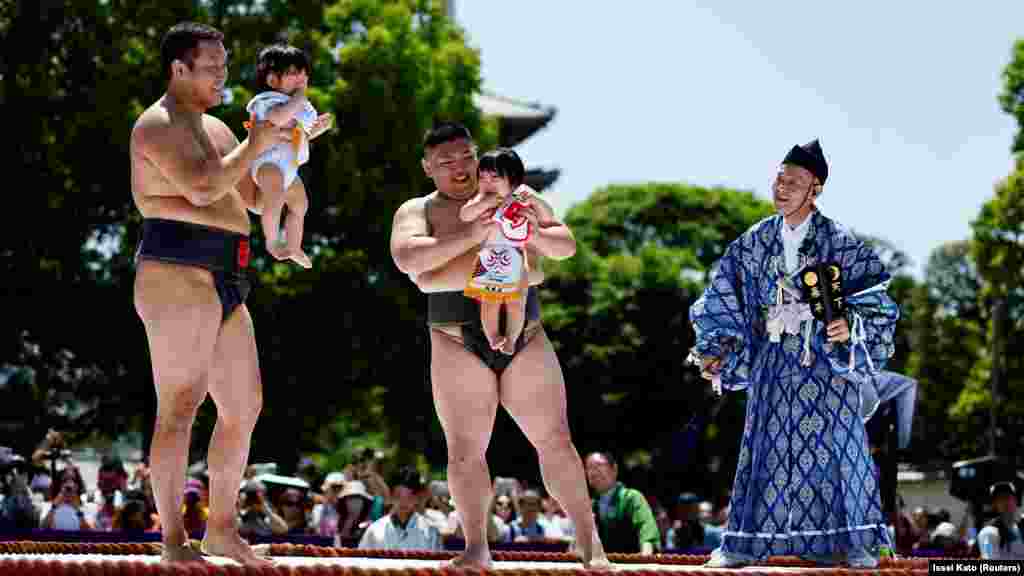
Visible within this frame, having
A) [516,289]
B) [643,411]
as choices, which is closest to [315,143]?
[643,411]

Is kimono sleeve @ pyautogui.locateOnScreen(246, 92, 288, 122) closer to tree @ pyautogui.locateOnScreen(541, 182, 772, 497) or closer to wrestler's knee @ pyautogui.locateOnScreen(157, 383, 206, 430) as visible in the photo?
wrestler's knee @ pyautogui.locateOnScreen(157, 383, 206, 430)

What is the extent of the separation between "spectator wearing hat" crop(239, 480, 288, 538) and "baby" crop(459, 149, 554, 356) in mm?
5932

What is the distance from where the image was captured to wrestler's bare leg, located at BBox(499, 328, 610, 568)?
19.1ft

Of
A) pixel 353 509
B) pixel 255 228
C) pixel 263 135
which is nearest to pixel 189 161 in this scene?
pixel 263 135

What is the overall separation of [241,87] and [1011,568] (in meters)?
18.5

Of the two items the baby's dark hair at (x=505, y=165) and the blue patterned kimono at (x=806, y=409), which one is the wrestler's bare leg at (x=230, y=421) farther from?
the blue patterned kimono at (x=806, y=409)

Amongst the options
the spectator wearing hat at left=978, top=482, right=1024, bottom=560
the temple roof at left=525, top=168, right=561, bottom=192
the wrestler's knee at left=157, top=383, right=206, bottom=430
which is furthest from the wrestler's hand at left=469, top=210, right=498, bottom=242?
the temple roof at left=525, top=168, right=561, bottom=192

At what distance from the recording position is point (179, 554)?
5203 mm

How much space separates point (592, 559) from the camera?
18.9 ft

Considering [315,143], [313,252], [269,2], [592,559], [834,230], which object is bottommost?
[592,559]

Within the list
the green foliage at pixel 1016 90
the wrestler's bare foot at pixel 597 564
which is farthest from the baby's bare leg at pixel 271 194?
the green foliage at pixel 1016 90

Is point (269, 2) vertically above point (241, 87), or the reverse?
point (269, 2)

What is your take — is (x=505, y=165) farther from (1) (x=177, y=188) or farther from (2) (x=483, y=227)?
(1) (x=177, y=188)

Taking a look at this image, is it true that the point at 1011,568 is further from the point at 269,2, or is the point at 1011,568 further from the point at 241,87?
the point at 269,2
